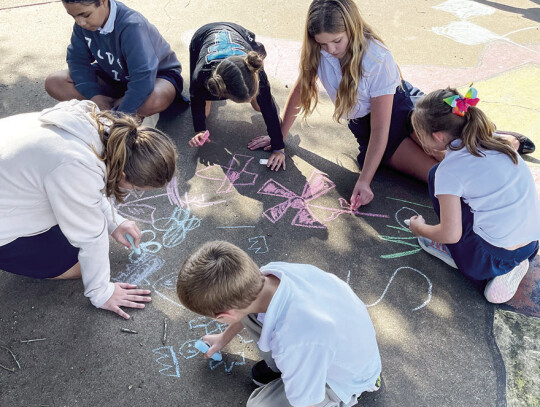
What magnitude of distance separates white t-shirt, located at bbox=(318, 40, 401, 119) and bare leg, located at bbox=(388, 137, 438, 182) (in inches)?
16.9

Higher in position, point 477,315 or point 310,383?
point 310,383

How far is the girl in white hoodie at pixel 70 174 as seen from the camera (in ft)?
6.02

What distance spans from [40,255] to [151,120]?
1.64 metres

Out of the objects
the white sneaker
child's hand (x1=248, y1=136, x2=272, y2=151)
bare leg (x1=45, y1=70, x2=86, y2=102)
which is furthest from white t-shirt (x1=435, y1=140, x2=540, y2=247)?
bare leg (x1=45, y1=70, x2=86, y2=102)

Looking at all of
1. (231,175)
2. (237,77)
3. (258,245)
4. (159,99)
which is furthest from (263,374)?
(159,99)

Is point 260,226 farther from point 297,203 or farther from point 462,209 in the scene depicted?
point 462,209

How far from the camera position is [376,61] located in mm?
2691

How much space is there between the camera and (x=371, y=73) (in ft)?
8.93

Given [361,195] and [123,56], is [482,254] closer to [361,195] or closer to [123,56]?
[361,195]

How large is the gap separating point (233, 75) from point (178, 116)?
1.05m

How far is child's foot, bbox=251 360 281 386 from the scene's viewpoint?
2.02 meters

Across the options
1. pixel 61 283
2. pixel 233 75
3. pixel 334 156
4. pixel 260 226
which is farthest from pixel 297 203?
pixel 61 283

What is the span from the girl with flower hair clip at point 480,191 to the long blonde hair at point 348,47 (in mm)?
610

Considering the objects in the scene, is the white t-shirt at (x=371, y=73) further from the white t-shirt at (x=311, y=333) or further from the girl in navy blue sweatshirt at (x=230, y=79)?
the white t-shirt at (x=311, y=333)
